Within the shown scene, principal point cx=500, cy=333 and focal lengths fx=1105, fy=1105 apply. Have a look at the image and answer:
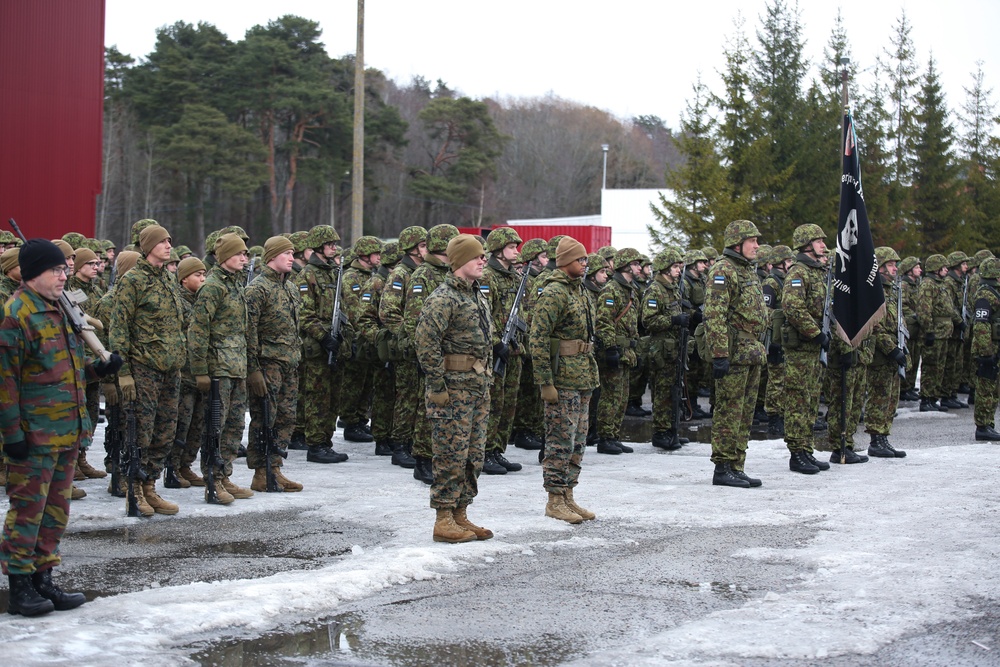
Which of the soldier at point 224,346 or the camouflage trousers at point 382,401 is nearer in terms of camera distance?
the soldier at point 224,346

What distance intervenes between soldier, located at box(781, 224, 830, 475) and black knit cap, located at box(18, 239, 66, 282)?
700 centimetres

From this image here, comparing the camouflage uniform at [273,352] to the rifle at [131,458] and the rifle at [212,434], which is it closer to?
the rifle at [212,434]

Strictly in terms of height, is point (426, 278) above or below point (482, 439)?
above

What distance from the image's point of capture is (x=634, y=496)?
948cm

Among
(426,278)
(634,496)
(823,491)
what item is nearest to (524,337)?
(426,278)

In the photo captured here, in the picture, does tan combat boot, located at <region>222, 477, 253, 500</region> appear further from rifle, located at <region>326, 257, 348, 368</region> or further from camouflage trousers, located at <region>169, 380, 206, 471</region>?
rifle, located at <region>326, 257, 348, 368</region>

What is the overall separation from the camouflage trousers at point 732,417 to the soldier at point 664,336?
2586 mm

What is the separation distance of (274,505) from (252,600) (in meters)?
2.87

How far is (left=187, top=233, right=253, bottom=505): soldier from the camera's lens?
8.66 metres

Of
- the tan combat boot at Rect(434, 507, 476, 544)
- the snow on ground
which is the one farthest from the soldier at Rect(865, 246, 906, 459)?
the tan combat boot at Rect(434, 507, 476, 544)

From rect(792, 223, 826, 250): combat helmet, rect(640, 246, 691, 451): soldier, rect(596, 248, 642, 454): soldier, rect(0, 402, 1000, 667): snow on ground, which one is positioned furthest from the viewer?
rect(640, 246, 691, 451): soldier

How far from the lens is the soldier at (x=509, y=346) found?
10.6 metres

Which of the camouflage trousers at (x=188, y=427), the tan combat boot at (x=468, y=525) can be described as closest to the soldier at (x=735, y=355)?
the tan combat boot at (x=468, y=525)

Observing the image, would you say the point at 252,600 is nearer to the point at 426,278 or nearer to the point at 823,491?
the point at 426,278
